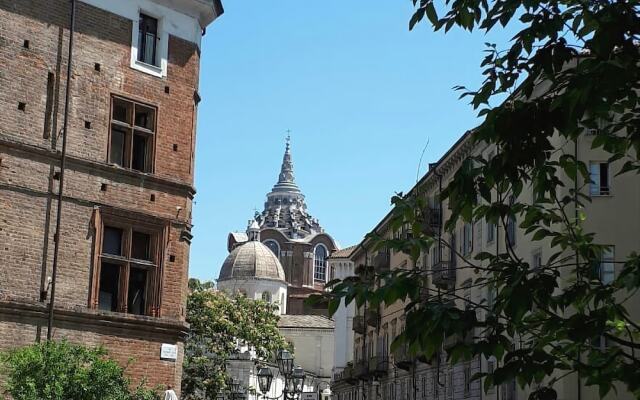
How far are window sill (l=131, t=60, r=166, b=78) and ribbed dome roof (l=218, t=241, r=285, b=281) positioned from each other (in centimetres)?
9628

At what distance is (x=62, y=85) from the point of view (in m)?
23.8

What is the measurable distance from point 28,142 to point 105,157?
197cm

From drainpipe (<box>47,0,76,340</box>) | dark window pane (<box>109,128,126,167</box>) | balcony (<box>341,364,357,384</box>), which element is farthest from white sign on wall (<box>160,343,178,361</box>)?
balcony (<box>341,364,357,384</box>)

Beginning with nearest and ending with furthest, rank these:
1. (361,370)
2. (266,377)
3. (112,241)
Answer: (112,241) < (266,377) < (361,370)

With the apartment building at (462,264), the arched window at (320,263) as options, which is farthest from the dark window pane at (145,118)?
the arched window at (320,263)

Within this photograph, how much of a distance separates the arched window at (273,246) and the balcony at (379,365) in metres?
77.4

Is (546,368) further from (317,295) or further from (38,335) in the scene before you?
(38,335)

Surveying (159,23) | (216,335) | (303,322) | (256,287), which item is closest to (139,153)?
(159,23)

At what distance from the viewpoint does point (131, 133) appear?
82.1ft

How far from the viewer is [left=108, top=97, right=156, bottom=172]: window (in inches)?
980

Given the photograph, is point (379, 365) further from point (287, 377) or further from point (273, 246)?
point (273, 246)

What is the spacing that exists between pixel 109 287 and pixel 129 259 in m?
0.77

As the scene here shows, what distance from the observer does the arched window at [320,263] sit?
13811 centimetres

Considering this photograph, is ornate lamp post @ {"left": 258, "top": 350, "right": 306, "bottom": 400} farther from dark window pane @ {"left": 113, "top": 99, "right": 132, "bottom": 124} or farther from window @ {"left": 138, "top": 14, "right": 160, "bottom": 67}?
window @ {"left": 138, "top": 14, "right": 160, "bottom": 67}
